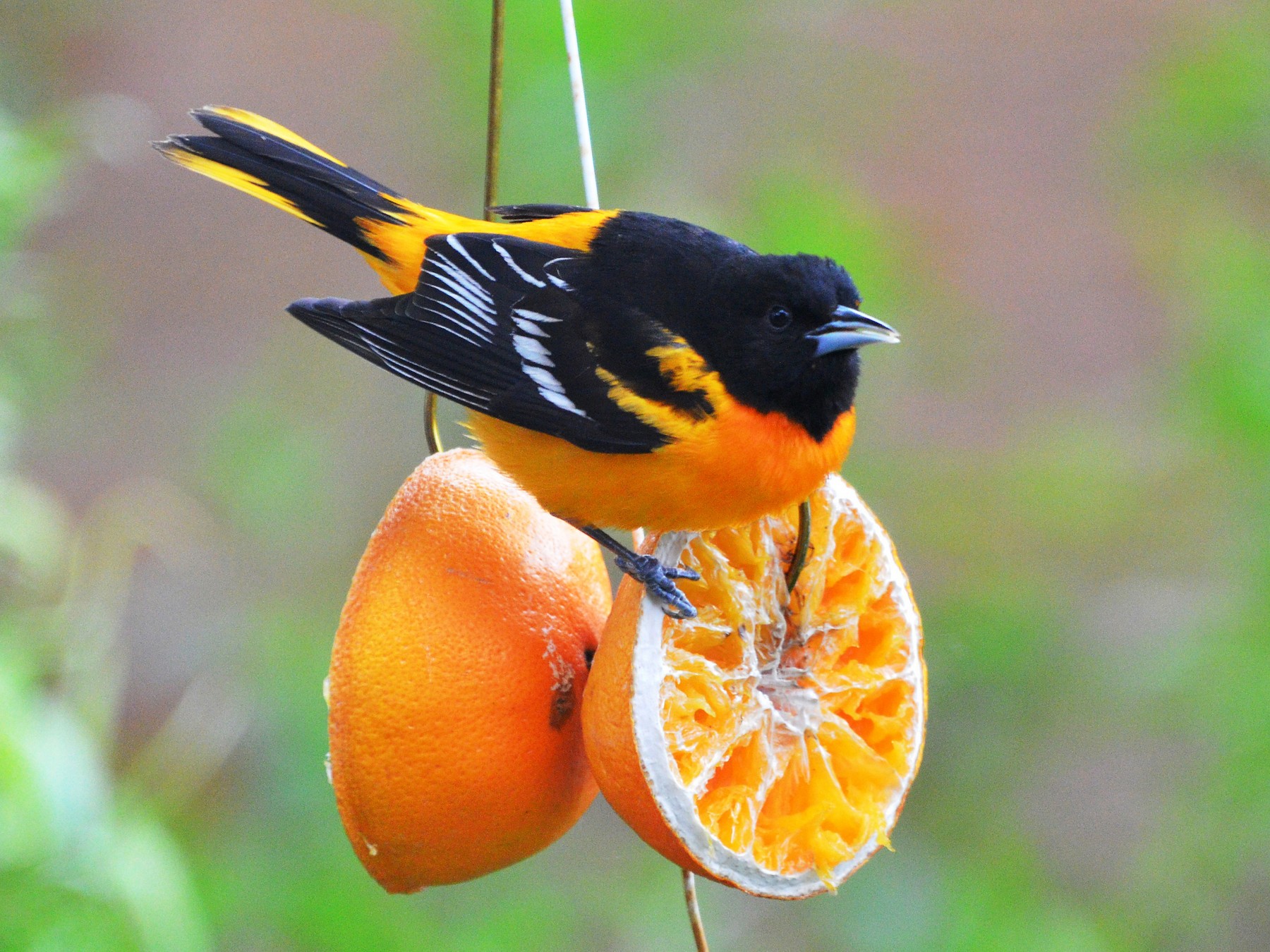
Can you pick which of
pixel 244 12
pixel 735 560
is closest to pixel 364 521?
pixel 735 560

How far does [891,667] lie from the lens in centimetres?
155

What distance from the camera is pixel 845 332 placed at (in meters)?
1.66

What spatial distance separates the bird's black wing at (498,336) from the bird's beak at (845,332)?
0.78 ft

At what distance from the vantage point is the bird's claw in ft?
4.65

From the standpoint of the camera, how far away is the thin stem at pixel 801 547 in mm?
1544

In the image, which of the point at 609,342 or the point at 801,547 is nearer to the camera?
the point at 801,547

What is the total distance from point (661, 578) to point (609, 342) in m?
0.39

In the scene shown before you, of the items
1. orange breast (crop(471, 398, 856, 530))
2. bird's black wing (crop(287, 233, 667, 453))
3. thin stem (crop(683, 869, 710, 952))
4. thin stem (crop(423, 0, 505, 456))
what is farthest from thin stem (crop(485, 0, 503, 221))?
thin stem (crop(683, 869, 710, 952))

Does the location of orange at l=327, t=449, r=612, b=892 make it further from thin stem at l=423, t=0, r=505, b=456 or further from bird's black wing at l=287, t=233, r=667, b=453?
thin stem at l=423, t=0, r=505, b=456

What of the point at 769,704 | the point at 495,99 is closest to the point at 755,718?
the point at 769,704

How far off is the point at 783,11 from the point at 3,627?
2.85 metres

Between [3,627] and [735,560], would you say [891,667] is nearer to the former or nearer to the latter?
[735,560]

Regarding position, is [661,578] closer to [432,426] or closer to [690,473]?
[690,473]

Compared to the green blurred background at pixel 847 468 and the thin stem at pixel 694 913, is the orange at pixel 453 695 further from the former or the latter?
the green blurred background at pixel 847 468
